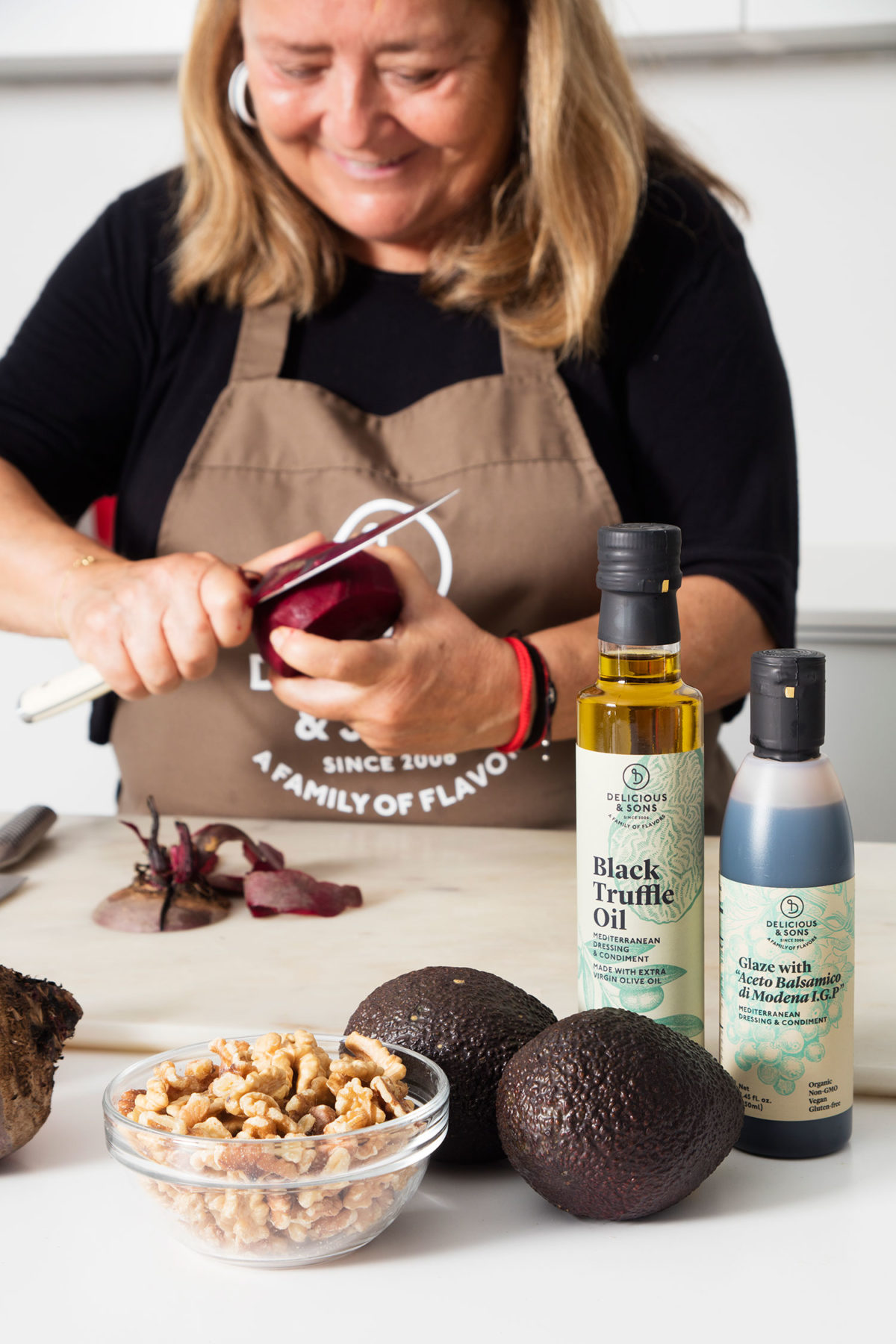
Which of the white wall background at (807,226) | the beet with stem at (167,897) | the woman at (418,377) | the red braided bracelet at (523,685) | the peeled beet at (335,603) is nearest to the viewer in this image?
the beet with stem at (167,897)

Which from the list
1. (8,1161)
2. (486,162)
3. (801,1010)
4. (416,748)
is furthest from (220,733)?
(801,1010)

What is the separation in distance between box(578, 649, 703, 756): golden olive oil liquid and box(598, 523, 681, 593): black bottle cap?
1.4 inches

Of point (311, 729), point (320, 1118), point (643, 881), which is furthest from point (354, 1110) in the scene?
point (311, 729)

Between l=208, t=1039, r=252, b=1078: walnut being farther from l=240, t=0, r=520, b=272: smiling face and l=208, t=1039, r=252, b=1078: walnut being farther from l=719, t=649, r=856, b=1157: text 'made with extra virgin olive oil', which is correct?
l=240, t=0, r=520, b=272: smiling face

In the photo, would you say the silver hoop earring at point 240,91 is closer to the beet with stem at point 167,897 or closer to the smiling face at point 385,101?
the smiling face at point 385,101

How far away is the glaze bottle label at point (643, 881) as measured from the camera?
61 cm

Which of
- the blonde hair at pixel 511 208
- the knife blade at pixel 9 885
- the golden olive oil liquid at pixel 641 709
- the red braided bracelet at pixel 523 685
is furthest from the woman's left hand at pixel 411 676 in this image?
the golden olive oil liquid at pixel 641 709

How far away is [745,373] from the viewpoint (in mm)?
1393

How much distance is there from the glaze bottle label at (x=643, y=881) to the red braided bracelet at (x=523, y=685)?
21.9 inches

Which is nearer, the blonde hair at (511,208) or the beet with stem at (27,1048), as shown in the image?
the beet with stem at (27,1048)

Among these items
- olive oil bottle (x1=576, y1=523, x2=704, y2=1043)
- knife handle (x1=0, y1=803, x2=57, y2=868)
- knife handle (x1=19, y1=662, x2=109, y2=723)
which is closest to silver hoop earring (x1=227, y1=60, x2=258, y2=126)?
knife handle (x1=19, y1=662, x2=109, y2=723)

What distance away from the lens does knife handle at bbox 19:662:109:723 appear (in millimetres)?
1195

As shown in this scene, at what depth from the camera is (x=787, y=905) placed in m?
0.60

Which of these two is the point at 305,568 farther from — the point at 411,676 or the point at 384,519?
the point at 384,519
